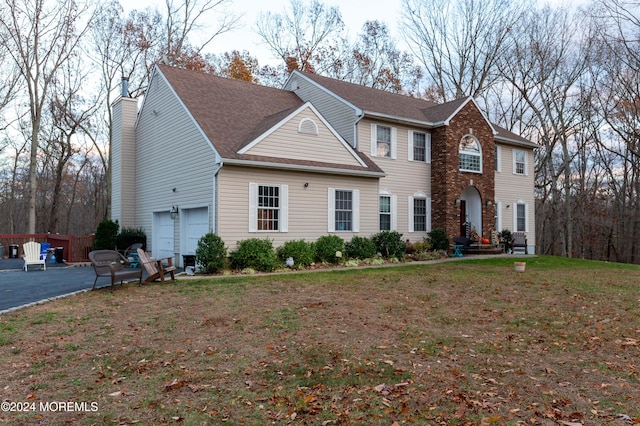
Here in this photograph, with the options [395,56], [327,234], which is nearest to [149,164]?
[327,234]

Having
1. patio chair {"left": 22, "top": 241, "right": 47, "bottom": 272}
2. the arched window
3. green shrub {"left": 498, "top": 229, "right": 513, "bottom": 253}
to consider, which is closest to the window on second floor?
the arched window

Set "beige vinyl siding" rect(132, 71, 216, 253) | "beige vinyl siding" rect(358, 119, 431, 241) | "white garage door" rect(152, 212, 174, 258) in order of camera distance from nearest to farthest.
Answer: "beige vinyl siding" rect(132, 71, 216, 253)
"white garage door" rect(152, 212, 174, 258)
"beige vinyl siding" rect(358, 119, 431, 241)

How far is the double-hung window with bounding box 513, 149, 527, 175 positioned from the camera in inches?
911

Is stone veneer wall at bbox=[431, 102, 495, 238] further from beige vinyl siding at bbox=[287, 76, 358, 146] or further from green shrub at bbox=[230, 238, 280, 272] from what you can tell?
green shrub at bbox=[230, 238, 280, 272]

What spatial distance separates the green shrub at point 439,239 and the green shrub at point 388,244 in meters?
2.49

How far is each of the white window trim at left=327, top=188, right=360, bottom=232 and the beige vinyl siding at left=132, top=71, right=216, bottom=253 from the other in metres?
4.10

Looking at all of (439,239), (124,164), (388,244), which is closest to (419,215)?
(439,239)

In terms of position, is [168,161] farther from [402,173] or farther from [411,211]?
[411,211]

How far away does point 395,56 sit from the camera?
33.3 m

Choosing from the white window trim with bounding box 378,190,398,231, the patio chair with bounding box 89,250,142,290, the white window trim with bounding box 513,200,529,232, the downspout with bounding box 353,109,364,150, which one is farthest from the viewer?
the white window trim with bounding box 513,200,529,232

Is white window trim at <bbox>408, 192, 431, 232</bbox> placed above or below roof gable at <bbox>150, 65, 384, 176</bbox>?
below

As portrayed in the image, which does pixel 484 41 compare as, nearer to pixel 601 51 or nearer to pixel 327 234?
pixel 601 51

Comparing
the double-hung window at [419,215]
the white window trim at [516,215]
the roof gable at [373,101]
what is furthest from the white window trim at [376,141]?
the white window trim at [516,215]

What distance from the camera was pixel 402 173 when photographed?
61.1ft
